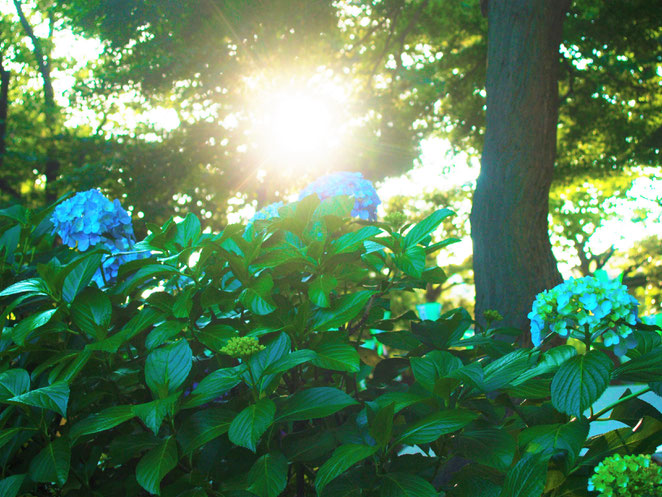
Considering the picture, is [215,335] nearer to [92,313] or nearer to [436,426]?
[92,313]

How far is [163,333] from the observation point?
167cm

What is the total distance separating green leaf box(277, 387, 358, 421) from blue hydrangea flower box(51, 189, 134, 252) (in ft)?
4.28

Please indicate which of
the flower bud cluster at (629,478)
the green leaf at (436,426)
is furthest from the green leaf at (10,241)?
the flower bud cluster at (629,478)

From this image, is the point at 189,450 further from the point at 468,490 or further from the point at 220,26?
the point at 220,26

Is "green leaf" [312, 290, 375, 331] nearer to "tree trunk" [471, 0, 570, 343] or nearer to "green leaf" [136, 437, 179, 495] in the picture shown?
"green leaf" [136, 437, 179, 495]

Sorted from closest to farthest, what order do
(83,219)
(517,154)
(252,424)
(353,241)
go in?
(252,424)
(353,241)
(83,219)
(517,154)

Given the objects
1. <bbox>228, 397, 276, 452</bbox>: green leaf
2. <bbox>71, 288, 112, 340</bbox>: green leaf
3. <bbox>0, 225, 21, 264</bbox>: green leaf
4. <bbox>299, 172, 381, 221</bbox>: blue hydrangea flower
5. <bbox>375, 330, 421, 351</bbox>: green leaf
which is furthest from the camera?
<bbox>299, 172, 381, 221</bbox>: blue hydrangea flower

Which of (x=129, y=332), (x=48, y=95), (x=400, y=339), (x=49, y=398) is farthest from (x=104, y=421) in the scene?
(x=48, y=95)

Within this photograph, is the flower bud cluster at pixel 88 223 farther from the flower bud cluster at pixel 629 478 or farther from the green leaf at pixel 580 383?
the flower bud cluster at pixel 629 478

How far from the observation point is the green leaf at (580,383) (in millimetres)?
1337

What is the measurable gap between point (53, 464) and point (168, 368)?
1.23 feet

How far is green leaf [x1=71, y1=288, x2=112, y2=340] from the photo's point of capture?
1.73 metres

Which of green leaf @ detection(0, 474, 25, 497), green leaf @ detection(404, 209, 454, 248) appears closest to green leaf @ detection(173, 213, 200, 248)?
green leaf @ detection(404, 209, 454, 248)

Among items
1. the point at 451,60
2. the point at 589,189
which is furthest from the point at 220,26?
the point at 589,189
